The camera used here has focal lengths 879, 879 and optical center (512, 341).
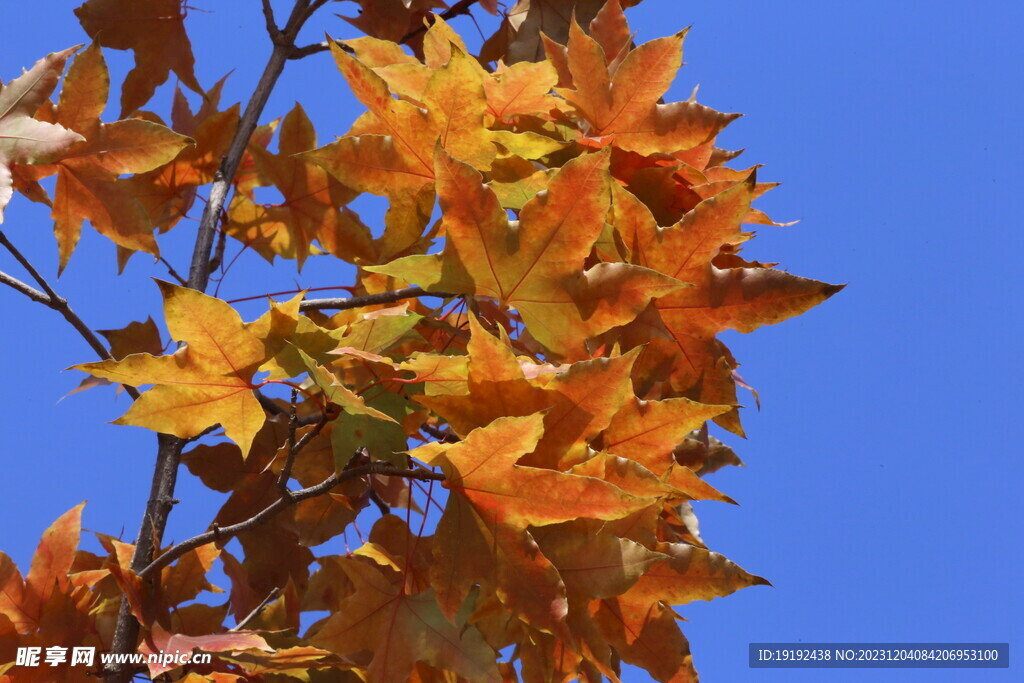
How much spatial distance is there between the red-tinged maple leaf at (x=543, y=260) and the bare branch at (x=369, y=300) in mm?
64

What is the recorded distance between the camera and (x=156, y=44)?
1128mm

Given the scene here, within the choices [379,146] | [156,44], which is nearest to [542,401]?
[379,146]

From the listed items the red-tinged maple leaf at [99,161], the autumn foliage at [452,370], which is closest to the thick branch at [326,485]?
the autumn foliage at [452,370]

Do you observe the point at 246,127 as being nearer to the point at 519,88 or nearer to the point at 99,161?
the point at 99,161

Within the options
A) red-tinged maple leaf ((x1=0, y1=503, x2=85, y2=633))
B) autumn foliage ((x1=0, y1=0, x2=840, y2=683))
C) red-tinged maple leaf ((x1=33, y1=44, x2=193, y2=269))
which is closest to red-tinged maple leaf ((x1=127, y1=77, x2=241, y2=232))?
autumn foliage ((x1=0, y1=0, x2=840, y2=683))

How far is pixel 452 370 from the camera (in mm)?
661

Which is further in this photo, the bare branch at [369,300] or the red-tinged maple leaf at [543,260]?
the bare branch at [369,300]

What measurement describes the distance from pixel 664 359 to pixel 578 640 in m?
0.28

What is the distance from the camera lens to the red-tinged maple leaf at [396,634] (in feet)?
2.49

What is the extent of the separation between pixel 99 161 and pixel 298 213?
0.82 feet

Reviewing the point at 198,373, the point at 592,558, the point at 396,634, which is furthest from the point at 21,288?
the point at 592,558

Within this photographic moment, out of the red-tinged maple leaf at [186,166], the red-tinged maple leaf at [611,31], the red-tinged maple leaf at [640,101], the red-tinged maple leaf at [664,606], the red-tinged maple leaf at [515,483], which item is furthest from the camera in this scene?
the red-tinged maple leaf at [186,166]

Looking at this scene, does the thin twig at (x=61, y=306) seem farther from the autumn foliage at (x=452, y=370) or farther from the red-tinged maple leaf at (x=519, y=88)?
the red-tinged maple leaf at (x=519, y=88)

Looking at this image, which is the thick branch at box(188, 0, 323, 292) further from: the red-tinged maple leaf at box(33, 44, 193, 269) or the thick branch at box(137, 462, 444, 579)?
the thick branch at box(137, 462, 444, 579)
